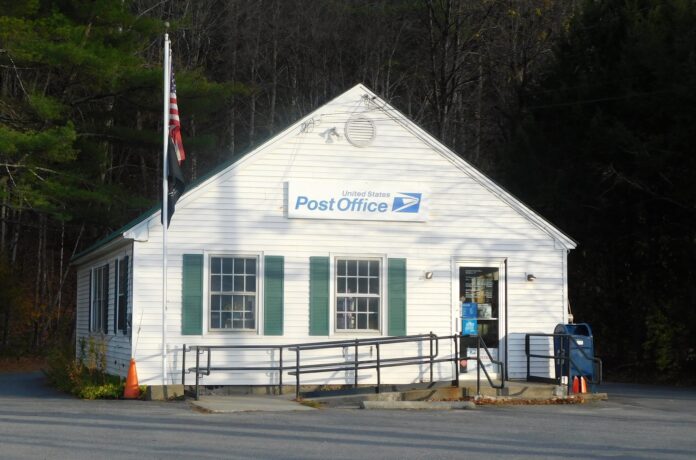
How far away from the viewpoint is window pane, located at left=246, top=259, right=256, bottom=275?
2025cm

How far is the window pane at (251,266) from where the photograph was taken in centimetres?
2025

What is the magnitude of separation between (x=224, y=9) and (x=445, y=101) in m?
11.4

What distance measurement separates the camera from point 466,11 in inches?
1470

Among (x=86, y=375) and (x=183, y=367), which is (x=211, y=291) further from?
(x=86, y=375)

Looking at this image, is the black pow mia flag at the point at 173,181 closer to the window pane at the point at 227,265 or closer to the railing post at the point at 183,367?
the window pane at the point at 227,265

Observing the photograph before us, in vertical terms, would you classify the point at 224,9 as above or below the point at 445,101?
above

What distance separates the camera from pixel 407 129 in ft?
69.4

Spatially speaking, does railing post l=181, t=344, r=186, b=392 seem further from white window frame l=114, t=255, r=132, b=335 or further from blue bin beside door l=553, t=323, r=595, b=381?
blue bin beside door l=553, t=323, r=595, b=381

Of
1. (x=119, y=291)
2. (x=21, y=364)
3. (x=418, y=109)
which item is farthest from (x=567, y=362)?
(x=21, y=364)

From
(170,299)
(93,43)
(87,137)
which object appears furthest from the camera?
(87,137)

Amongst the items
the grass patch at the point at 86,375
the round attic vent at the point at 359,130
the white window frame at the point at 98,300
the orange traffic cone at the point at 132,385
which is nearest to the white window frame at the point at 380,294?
the round attic vent at the point at 359,130

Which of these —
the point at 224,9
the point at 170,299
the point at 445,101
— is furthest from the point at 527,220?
the point at 224,9

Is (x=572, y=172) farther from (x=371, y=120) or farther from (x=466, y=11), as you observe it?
(x=371, y=120)

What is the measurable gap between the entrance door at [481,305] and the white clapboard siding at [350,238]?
0.19 m
